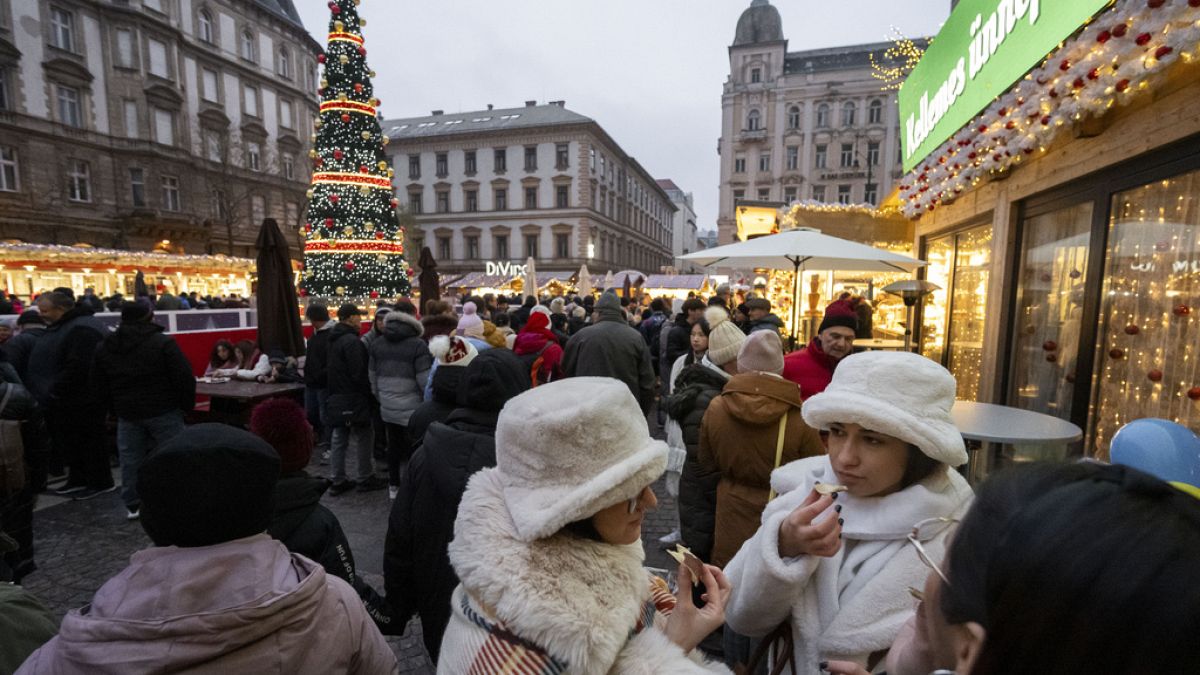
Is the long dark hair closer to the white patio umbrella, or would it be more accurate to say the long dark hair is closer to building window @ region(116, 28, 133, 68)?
the white patio umbrella

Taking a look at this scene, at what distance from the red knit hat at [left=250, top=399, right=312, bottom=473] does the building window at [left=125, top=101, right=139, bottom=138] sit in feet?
116

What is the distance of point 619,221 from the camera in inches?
2103

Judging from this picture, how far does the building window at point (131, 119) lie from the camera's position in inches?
1062

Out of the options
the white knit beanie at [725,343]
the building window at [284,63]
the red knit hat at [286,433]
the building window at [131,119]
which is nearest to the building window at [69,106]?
the building window at [131,119]

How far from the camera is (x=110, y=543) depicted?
13.3 ft

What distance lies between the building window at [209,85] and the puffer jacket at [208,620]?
40.1 meters

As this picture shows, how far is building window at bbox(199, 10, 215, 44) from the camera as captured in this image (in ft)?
101

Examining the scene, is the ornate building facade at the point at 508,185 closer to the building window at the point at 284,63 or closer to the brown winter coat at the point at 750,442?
the building window at the point at 284,63

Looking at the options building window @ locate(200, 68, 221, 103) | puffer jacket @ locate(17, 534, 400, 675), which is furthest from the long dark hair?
building window @ locate(200, 68, 221, 103)

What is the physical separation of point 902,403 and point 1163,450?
69cm

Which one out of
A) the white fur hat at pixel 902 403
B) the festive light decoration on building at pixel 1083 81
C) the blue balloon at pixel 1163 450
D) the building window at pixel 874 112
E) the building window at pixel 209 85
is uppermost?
the building window at pixel 874 112

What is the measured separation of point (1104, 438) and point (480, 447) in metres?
4.74

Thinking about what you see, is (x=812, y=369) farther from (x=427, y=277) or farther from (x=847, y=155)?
(x=847, y=155)

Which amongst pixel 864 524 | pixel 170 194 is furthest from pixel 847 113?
pixel 864 524
